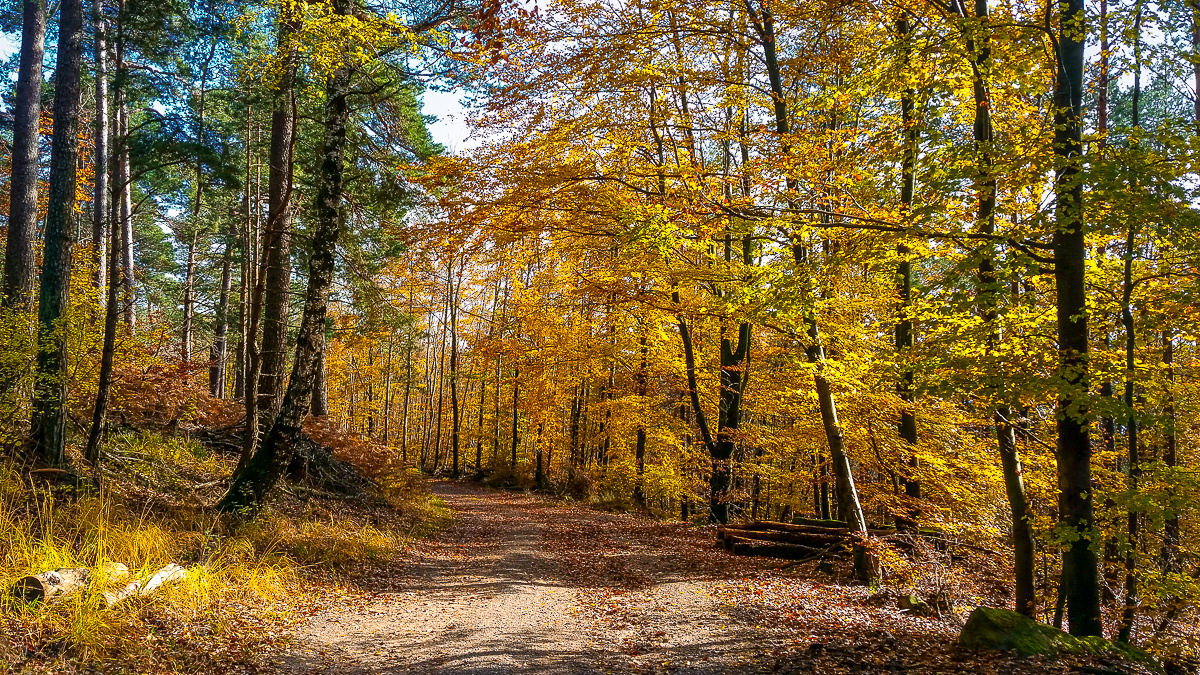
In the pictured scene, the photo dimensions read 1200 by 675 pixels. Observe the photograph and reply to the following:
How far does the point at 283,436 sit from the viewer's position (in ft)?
29.0

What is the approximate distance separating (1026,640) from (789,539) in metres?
5.86

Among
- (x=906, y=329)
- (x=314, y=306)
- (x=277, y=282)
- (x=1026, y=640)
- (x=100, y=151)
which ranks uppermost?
(x=100, y=151)

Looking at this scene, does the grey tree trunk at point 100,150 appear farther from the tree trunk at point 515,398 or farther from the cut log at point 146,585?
the tree trunk at point 515,398

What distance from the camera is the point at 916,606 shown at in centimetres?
743

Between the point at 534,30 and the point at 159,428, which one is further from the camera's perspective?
the point at 159,428

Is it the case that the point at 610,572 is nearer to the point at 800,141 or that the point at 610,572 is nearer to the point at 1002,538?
the point at 1002,538

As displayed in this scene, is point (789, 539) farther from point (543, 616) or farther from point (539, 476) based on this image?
point (539, 476)

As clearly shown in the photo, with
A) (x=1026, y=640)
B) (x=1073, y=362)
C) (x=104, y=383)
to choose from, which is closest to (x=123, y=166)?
(x=104, y=383)

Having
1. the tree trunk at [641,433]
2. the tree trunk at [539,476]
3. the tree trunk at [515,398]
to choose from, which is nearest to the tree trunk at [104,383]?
the tree trunk at [641,433]

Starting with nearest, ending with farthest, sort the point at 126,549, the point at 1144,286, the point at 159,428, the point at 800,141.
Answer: the point at 126,549, the point at 1144,286, the point at 800,141, the point at 159,428

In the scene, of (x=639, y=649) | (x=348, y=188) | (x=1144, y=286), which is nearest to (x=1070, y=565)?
(x=1144, y=286)

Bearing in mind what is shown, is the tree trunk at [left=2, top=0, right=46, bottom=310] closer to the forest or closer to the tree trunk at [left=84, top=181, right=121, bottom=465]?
the forest

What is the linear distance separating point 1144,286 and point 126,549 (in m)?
11.5

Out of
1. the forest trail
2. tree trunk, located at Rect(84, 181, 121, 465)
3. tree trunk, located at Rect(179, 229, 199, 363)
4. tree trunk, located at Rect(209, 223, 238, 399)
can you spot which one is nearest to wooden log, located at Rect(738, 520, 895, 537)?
the forest trail
